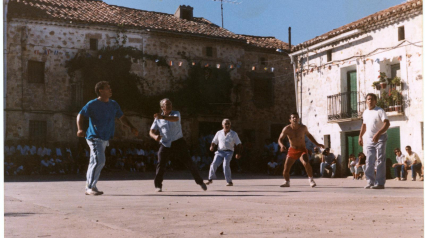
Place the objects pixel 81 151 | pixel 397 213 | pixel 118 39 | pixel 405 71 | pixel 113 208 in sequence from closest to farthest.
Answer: pixel 397 213 → pixel 113 208 → pixel 405 71 → pixel 81 151 → pixel 118 39

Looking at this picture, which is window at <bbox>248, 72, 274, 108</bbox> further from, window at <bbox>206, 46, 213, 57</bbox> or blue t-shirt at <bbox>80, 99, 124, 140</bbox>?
blue t-shirt at <bbox>80, 99, 124, 140</bbox>

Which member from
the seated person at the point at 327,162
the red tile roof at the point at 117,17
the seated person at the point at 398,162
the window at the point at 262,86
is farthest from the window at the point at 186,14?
the seated person at the point at 398,162

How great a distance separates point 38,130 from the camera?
19.9m

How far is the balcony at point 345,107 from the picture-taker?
17.4m

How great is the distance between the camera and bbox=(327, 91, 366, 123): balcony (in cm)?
1738

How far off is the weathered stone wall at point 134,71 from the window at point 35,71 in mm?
191

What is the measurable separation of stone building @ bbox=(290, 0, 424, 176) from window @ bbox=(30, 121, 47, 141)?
9099 millimetres

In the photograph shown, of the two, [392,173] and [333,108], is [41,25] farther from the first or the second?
[392,173]

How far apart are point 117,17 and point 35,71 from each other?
4576 mm

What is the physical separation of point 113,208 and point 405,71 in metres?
10.3

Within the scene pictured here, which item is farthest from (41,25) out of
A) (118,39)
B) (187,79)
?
(187,79)

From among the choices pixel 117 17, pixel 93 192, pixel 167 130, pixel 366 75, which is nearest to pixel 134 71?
pixel 117 17

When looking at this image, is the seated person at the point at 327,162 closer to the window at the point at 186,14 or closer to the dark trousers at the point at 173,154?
the window at the point at 186,14

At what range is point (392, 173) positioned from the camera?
49.3ft
